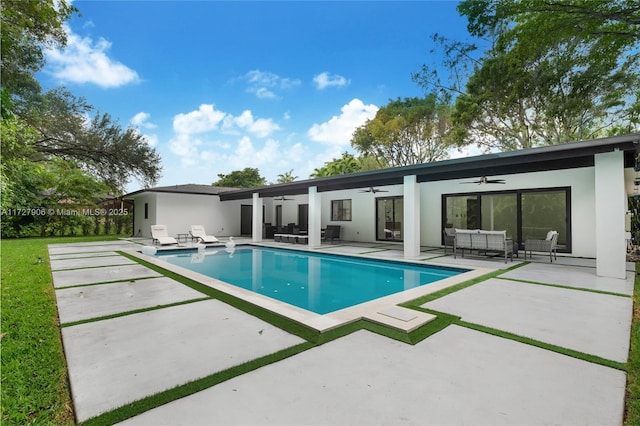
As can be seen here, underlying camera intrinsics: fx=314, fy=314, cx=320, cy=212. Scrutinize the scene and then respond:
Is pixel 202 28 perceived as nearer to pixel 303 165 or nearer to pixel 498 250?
pixel 498 250

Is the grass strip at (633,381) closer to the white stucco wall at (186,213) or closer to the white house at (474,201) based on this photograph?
the white house at (474,201)

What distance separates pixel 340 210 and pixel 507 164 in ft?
33.4

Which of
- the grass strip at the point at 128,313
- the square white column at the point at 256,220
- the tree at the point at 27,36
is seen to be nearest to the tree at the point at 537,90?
the grass strip at the point at 128,313

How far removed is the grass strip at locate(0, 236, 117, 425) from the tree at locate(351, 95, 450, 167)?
73.4 ft

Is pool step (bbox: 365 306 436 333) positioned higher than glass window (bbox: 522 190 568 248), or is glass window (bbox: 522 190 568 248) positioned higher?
glass window (bbox: 522 190 568 248)

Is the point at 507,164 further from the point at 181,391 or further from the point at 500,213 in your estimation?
the point at 181,391

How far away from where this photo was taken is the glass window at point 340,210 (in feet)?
57.3

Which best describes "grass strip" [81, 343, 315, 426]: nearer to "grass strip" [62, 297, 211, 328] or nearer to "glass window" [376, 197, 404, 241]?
"grass strip" [62, 297, 211, 328]

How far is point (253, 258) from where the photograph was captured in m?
12.0

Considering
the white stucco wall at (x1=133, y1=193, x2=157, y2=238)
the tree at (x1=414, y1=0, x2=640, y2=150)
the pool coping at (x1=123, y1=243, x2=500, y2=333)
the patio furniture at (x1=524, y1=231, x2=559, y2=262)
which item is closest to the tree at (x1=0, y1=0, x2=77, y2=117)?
the pool coping at (x1=123, y1=243, x2=500, y2=333)

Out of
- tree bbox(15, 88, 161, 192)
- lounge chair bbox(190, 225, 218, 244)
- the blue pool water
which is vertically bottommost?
the blue pool water

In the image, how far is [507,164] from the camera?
8.65m

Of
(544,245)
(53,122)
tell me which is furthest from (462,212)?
(53,122)

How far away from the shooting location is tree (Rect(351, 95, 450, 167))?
2262 centimetres
